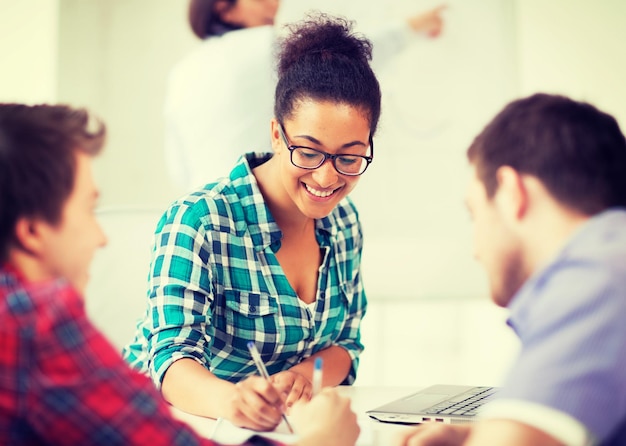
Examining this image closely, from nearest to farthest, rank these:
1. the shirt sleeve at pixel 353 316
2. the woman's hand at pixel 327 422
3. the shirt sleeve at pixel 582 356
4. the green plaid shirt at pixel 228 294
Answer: the shirt sleeve at pixel 582 356
the woman's hand at pixel 327 422
the green plaid shirt at pixel 228 294
the shirt sleeve at pixel 353 316

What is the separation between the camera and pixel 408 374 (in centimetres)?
245

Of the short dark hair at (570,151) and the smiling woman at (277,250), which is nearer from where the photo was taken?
the short dark hair at (570,151)

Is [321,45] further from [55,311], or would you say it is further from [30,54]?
[30,54]

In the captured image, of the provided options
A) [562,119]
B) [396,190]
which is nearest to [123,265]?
[396,190]

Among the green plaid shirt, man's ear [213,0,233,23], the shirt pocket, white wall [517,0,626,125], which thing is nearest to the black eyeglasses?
the green plaid shirt

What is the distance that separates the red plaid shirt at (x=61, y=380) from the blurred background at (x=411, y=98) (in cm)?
181

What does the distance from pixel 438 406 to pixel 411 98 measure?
1.61 metres

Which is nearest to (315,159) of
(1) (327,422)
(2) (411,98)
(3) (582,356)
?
(1) (327,422)

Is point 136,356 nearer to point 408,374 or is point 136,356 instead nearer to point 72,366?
point 72,366

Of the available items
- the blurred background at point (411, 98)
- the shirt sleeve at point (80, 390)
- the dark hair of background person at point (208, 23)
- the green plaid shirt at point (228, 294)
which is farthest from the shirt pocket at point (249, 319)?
the blurred background at point (411, 98)

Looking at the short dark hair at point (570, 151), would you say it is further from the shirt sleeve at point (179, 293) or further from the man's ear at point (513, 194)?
the shirt sleeve at point (179, 293)

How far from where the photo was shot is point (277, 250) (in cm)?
141

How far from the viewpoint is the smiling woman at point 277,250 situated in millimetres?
1213

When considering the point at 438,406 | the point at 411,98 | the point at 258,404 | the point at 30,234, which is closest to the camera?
the point at 30,234
